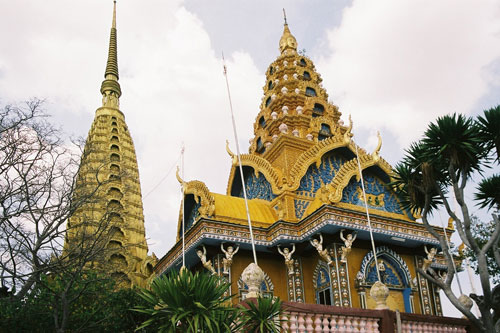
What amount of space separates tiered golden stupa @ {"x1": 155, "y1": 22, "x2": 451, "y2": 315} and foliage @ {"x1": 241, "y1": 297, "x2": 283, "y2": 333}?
6917 mm

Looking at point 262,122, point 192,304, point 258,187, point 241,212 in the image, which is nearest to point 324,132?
point 262,122

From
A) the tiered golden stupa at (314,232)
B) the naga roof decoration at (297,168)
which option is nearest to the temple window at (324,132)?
the naga roof decoration at (297,168)

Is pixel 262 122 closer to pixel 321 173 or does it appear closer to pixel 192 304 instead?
pixel 321 173

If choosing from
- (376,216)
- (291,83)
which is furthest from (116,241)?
(376,216)

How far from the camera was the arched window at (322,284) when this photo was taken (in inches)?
605

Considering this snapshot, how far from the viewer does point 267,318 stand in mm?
7934

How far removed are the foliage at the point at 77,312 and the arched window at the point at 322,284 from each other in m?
7.09

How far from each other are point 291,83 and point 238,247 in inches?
442

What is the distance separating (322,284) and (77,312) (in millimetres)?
7785

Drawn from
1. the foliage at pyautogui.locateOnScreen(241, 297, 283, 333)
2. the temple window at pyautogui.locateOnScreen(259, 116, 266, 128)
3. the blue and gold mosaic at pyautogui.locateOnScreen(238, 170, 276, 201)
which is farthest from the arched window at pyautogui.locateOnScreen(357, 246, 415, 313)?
the temple window at pyautogui.locateOnScreen(259, 116, 266, 128)

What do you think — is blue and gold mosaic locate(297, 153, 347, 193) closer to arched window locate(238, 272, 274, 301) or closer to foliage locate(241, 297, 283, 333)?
arched window locate(238, 272, 274, 301)

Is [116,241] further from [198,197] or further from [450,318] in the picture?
[450,318]

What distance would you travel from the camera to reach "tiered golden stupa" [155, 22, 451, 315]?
49.3 ft

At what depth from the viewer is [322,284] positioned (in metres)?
15.7
